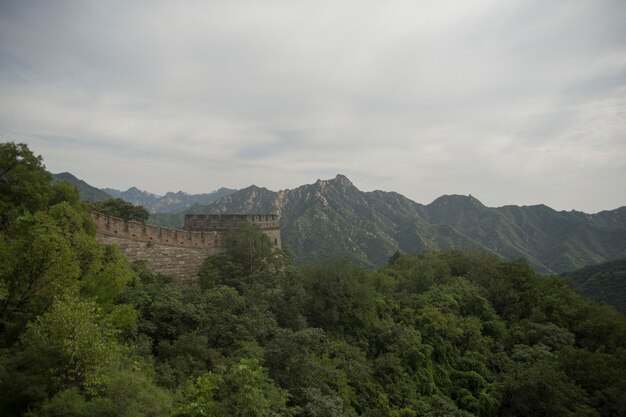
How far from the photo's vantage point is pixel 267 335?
52.2 feet

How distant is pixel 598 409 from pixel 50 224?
2498cm

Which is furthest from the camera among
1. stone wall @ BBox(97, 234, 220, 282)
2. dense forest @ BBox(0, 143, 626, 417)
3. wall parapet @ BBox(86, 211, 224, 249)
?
stone wall @ BBox(97, 234, 220, 282)

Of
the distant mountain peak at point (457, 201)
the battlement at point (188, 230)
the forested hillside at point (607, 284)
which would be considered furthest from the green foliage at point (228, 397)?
the distant mountain peak at point (457, 201)

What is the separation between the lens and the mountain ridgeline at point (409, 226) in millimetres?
103750

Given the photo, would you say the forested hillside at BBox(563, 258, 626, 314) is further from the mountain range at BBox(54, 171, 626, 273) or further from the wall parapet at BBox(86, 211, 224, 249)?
the wall parapet at BBox(86, 211, 224, 249)

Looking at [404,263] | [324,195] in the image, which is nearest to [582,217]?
[324,195]

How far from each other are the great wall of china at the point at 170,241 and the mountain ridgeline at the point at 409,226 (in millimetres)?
60819

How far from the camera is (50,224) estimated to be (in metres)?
9.65

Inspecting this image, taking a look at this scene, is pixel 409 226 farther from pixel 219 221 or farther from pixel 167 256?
pixel 167 256

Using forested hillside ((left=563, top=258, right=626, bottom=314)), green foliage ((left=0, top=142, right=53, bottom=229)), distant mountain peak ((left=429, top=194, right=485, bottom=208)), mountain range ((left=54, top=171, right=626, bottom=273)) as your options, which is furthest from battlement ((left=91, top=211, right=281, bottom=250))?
distant mountain peak ((left=429, top=194, right=485, bottom=208))

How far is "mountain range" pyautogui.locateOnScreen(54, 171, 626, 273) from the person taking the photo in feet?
340

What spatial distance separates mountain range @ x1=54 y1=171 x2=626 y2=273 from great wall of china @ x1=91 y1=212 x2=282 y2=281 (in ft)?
204

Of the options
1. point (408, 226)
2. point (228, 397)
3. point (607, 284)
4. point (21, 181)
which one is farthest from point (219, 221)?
point (408, 226)

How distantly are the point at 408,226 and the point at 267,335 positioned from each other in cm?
11538
